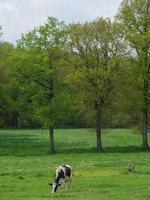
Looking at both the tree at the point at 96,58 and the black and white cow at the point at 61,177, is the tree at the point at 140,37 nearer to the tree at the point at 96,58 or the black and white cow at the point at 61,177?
the tree at the point at 96,58

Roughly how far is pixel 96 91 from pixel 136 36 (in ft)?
27.7

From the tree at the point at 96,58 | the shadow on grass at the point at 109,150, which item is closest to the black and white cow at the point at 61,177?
the shadow on grass at the point at 109,150

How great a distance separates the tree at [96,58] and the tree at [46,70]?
1.89 metres

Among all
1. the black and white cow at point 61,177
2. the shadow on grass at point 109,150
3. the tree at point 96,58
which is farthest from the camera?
the tree at point 96,58

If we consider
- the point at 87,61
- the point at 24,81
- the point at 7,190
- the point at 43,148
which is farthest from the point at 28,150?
the point at 7,190

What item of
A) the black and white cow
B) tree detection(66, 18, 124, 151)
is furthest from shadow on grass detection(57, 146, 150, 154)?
the black and white cow

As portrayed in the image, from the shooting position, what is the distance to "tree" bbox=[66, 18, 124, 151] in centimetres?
6575

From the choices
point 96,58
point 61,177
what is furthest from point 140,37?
point 61,177

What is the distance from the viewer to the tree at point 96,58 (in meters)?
65.8

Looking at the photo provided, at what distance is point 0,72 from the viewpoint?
8162 cm

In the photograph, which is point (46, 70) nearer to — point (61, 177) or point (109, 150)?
point (109, 150)

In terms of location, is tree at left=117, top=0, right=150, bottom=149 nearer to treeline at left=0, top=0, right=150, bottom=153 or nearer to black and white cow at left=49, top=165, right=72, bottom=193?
treeline at left=0, top=0, right=150, bottom=153

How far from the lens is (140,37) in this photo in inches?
2606

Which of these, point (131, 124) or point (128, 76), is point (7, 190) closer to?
point (128, 76)
